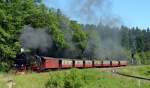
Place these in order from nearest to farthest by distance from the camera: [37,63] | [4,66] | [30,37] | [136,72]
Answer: [37,63], [4,66], [30,37], [136,72]

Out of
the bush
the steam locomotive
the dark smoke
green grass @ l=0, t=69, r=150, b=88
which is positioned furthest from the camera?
the dark smoke

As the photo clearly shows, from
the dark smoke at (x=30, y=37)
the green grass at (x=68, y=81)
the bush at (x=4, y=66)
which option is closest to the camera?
the green grass at (x=68, y=81)

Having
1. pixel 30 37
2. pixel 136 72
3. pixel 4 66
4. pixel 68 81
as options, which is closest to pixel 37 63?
pixel 4 66

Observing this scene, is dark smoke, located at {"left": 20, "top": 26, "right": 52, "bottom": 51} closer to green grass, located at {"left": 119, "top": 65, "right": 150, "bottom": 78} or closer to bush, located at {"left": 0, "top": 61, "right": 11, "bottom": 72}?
bush, located at {"left": 0, "top": 61, "right": 11, "bottom": 72}

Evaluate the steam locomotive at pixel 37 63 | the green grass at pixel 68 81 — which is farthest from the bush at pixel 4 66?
the green grass at pixel 68 81

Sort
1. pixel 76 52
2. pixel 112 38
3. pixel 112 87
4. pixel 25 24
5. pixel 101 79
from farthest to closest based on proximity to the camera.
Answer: pixel 112 38 < pixel 76 52 < pixel 25 24 < pixel 101 79 < pixel 112 87

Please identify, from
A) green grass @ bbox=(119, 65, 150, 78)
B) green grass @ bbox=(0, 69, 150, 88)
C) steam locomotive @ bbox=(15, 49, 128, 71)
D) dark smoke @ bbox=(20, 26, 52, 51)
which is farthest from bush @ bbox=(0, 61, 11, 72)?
green grass @ bbox=(119, 65, 150, 78)

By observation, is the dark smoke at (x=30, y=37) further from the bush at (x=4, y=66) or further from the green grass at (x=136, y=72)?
the green grass at (x=136, y=72)

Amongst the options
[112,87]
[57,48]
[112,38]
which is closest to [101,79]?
[112,87]

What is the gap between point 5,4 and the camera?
5788 cm

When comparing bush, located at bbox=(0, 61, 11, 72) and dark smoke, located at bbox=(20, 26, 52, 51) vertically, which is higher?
dark smoke, located at bbox=(20, 26, 52, 51)

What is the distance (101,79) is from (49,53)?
43.0 m

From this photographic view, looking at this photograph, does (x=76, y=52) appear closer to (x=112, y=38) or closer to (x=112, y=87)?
(x=112, y=38)

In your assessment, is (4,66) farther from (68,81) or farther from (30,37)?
(68,81)
